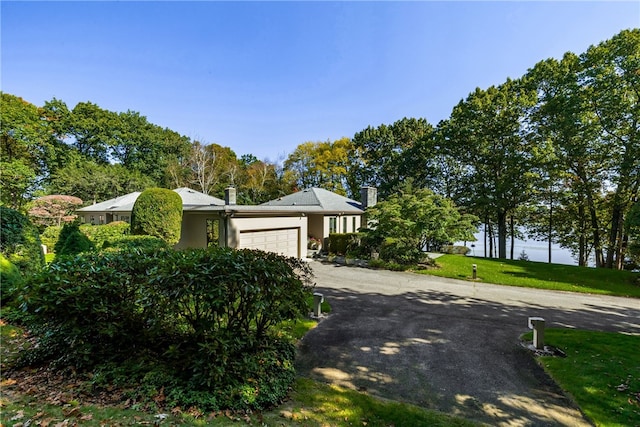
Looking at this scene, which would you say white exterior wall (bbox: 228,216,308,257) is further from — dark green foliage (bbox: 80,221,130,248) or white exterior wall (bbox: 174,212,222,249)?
dark green foliage (bbox: 80,221,130,248)

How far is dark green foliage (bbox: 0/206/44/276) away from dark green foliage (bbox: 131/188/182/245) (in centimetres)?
561

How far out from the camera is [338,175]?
3512cm

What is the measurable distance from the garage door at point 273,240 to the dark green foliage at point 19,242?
7.26m

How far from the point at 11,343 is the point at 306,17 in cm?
1138

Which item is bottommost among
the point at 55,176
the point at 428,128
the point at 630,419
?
the point at 630,419

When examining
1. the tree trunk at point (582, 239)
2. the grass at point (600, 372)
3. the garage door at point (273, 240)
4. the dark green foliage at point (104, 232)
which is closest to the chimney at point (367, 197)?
the garage door at point (273, 240)

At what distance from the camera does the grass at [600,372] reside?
4.10 meters

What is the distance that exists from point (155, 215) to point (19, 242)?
20.1 feet

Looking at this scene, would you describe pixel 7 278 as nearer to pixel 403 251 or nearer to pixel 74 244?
pixel 74 244

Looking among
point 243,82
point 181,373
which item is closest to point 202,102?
point 243,82

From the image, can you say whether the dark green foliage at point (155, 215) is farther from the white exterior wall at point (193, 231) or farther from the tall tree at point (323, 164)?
the tall tree at point (323, 164)

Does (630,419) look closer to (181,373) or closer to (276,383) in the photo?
(276,383)

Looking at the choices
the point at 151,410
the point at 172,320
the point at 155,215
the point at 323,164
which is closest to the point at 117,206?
the point at 155,215

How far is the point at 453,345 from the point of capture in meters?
6.33
